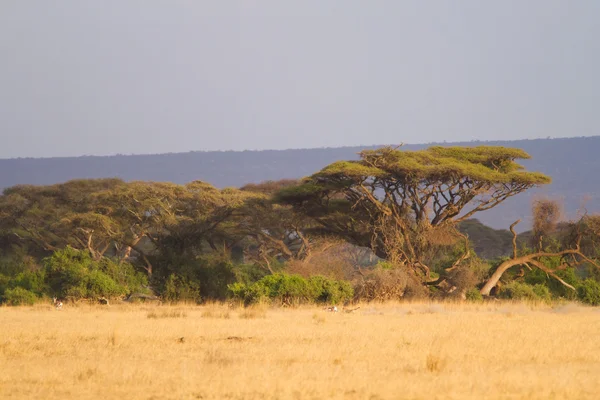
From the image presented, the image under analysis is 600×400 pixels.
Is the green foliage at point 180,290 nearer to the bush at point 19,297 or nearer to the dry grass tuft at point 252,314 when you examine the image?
the bush at point 19,297

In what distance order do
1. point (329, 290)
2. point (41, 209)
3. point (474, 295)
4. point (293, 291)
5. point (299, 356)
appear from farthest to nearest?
1. point (41, 209)
2. point (474, 295)
3. point (329, 290)
4. point (293, 291)
5. point (299, 356)

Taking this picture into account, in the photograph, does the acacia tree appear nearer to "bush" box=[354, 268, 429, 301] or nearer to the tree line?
the tree line

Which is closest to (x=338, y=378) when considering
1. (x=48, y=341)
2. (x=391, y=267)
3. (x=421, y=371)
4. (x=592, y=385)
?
(x=421, y=371)

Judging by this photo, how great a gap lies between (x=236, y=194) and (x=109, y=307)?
13423 millimetres

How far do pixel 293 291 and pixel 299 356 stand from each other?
10.9m

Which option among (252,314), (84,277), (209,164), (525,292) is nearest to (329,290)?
(252,314)

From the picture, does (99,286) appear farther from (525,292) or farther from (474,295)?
(525,292)

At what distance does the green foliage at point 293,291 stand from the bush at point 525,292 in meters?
4.80

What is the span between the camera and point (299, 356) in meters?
11.8

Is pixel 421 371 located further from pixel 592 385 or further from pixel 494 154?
pixel 494 154

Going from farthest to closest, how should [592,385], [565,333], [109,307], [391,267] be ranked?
[391,267], [109,307], [565,333], [592,385]

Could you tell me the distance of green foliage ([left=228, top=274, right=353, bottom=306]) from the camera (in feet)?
74.3

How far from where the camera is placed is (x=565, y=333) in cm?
1494

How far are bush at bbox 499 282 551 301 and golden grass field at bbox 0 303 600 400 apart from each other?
5.70 metres
